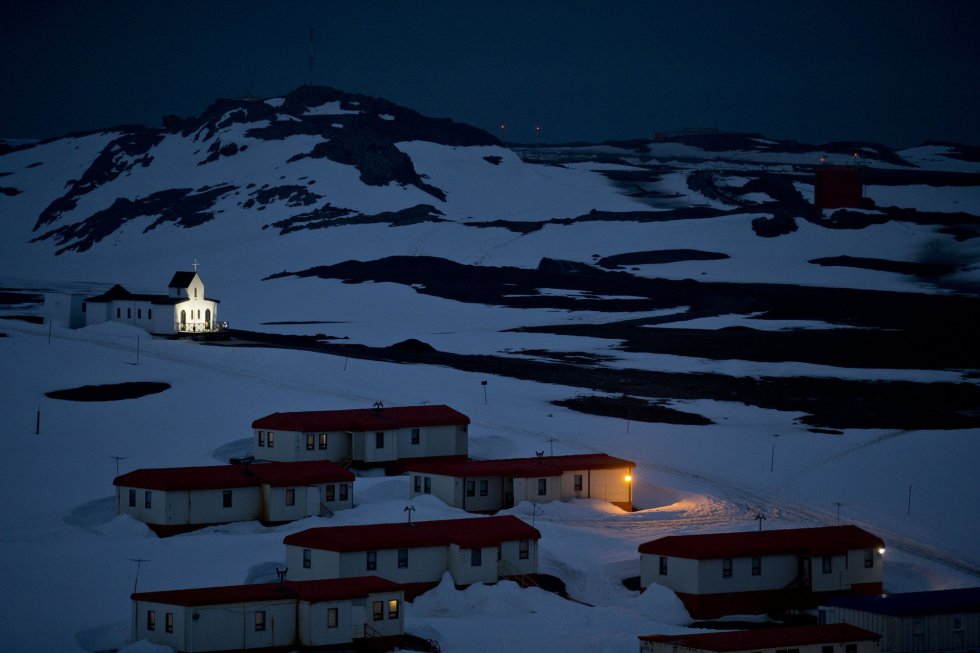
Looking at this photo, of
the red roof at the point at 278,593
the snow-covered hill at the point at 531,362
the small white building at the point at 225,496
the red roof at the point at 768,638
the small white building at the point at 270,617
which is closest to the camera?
the red roof at the point at 768,638

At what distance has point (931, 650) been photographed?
110ft

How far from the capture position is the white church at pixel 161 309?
8350cm

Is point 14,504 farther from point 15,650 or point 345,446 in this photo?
point 15,650

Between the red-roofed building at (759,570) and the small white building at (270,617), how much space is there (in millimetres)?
8388

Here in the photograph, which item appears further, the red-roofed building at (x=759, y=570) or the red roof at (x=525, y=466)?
the red roof at (x=525, y=466)

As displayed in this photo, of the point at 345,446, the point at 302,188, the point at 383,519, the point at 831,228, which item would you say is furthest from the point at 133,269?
the point at 383,519

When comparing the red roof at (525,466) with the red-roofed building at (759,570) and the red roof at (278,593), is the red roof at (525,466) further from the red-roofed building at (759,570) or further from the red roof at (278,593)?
the red roof at (278,593)

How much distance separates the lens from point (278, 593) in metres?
33.2

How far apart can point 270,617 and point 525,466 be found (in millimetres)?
18587

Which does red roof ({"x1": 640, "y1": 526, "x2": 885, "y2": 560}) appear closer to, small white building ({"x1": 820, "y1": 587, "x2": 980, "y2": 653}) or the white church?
small white building ({"x1": 820, "y1": 587, "x2": 980, "y2": 653})

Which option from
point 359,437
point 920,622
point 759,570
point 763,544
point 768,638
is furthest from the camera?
point 359,437

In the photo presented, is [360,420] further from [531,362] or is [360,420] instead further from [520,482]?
[531,362]

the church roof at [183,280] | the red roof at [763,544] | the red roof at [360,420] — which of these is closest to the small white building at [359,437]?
the red roof at [360,420]

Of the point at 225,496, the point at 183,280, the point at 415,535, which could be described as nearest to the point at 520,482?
the point at 225,496
